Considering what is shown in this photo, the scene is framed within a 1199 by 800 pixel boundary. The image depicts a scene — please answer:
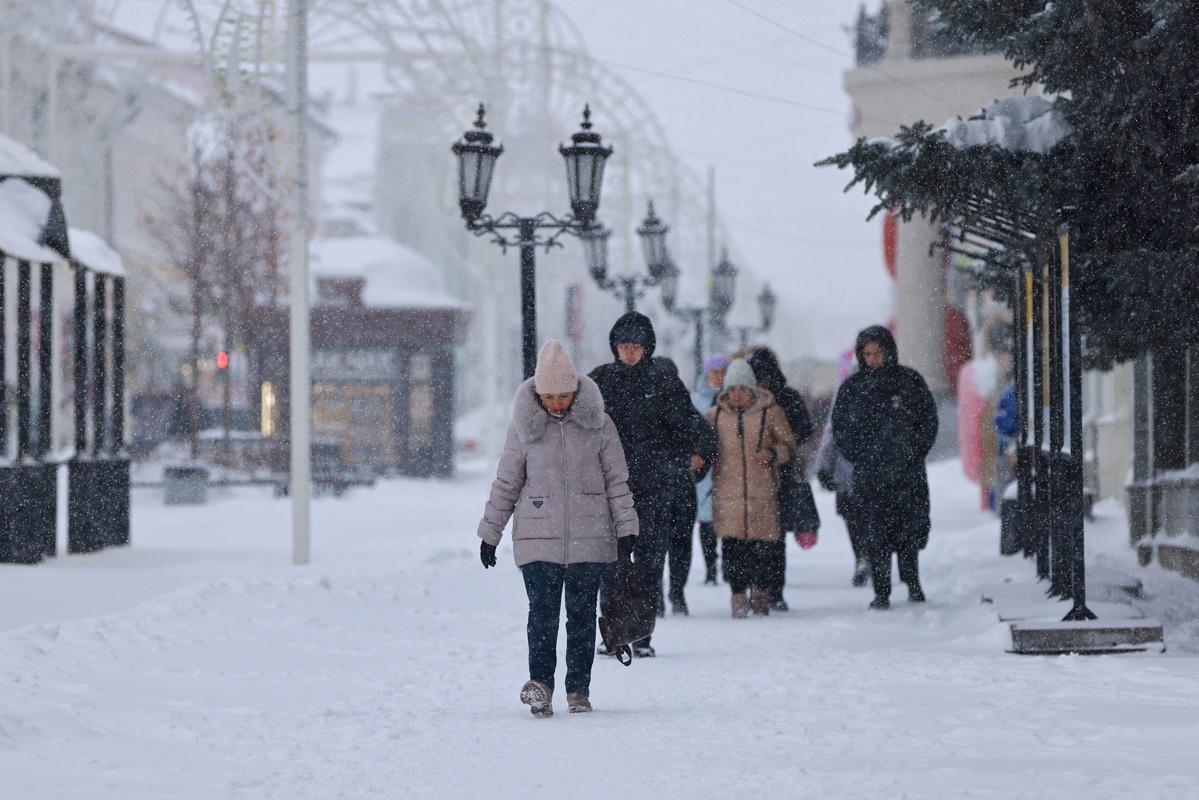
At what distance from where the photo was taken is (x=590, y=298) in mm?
69500

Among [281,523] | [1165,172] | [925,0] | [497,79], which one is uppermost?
[497,79]

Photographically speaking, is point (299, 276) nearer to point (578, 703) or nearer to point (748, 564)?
point (748, 564)

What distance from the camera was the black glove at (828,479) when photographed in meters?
13.0

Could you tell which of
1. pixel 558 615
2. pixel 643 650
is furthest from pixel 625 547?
pixel 558 615

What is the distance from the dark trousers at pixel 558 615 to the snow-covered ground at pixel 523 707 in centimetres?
19

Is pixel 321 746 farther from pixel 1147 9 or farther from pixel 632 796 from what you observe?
pixel 1147 9

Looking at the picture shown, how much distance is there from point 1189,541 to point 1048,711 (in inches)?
247

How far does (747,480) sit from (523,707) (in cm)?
408

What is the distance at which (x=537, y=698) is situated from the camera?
715 cm

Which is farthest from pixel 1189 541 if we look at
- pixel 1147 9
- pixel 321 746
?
pixel 321 746

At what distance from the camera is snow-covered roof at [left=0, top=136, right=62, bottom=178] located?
48.3ft

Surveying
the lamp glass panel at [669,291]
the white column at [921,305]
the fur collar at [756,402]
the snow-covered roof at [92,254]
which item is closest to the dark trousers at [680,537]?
the fur collar at [756,402]

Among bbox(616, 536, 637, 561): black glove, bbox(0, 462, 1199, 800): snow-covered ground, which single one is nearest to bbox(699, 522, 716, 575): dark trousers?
bbox(0, 462, 1199, 800): snow-covered ground

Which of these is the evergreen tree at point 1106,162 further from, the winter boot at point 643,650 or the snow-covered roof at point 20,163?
the snow-covered roof at point 20,163
